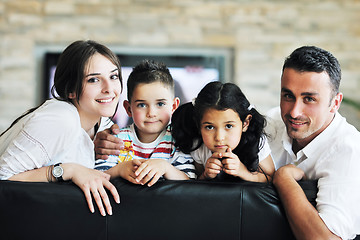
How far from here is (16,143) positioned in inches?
56.5

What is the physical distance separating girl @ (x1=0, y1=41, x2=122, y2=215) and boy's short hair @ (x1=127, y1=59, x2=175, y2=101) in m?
0.07

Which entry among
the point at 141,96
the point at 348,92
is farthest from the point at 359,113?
the point at 141,96

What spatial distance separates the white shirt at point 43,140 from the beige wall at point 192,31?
2689mm

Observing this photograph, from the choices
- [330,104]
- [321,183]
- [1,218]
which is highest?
[330,104]

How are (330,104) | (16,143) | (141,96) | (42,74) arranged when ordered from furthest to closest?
1. (42,74)
2. (141,96)
3. (330,104)
4. (16,143)

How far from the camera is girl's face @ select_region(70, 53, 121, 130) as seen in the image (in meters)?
1.68

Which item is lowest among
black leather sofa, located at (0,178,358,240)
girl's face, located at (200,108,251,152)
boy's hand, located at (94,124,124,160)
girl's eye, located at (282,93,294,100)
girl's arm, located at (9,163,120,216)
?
black leather sofa, located at (0,178,358,240)

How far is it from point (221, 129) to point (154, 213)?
45cm

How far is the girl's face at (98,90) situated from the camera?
1.68 m

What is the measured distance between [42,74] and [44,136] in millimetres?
2931

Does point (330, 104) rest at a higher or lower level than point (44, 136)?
higher

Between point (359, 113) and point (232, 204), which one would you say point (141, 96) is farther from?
point (359, 113)

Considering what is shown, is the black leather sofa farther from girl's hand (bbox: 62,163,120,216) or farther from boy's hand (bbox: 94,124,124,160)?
boy's hand (bbox: 94,124,124,160)

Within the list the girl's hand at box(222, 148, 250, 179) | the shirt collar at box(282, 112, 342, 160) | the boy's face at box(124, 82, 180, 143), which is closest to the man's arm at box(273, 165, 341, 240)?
the girl's hand at box(222, 148, 250, 179)
